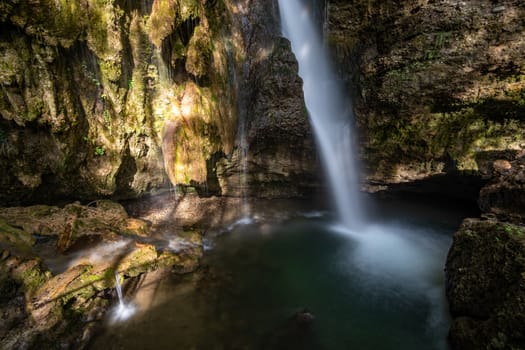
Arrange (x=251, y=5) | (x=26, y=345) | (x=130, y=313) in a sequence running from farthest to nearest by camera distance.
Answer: (x=251, y=5) < (x=130, y=313) < (x=26, y=345)

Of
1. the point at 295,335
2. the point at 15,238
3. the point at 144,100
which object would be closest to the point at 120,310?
the point at 15,238

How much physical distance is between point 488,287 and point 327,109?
27.1 ft

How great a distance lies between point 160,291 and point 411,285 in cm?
653

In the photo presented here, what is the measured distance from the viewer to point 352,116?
374 inches

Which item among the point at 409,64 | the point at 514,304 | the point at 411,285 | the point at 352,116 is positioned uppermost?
the point at 409,64

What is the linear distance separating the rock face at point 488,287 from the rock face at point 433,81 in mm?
3331

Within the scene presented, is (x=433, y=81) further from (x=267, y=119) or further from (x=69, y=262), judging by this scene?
(x=69, y=262)

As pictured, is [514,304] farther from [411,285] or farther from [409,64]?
[409,64]

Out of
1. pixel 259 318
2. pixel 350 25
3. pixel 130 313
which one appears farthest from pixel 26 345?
pixel 350 25

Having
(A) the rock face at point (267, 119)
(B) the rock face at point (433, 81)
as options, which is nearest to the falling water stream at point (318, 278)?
(A) the rock face at point (267, 119)

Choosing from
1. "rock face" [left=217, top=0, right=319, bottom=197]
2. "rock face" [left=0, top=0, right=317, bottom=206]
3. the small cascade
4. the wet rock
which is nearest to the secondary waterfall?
"rock face" [left=217, top=0, right=319, bottom=197]

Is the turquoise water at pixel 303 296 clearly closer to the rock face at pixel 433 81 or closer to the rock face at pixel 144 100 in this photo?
the rock face at pixel 433 81

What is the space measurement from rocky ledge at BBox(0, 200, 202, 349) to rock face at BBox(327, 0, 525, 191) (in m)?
7.57

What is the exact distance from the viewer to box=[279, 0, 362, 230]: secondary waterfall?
987cm
